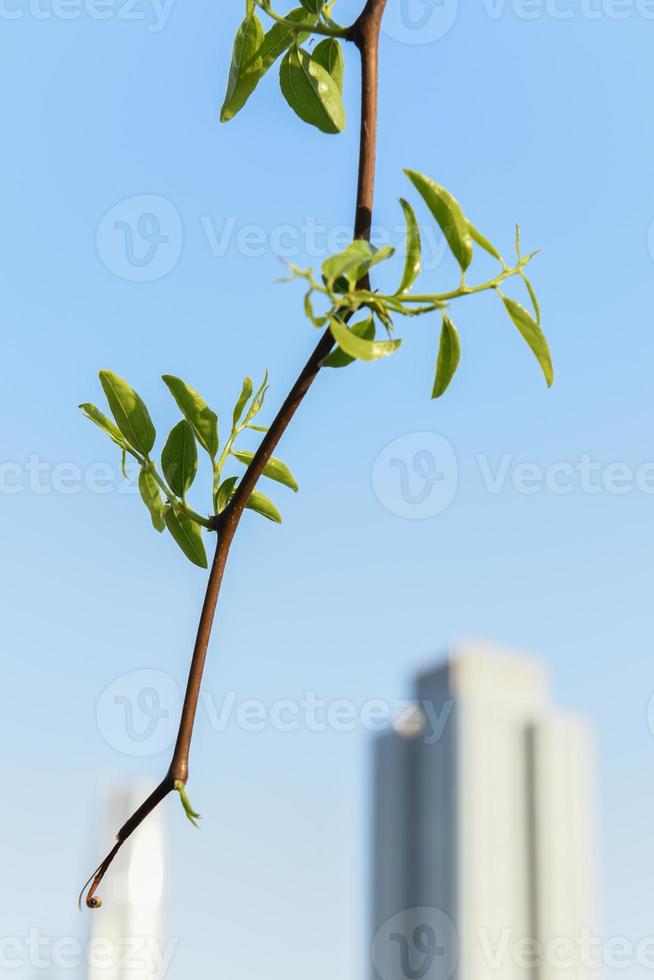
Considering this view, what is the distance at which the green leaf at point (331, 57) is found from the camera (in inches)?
19.5

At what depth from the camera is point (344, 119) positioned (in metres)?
0.47

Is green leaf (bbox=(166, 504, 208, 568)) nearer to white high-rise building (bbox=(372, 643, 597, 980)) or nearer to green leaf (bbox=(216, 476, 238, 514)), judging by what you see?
green leaf (bbox=(216, 476, 238, 514))

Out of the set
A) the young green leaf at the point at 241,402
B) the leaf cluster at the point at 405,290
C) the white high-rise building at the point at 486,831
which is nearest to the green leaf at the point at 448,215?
the leaf cluster at the point at 405,290

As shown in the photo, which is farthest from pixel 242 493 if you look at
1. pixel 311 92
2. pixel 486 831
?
pixel 486 831

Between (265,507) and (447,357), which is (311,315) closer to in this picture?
(447,357)

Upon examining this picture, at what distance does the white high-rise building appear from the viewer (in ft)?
137

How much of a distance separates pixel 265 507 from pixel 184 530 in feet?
0.18

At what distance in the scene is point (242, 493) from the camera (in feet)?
1.16

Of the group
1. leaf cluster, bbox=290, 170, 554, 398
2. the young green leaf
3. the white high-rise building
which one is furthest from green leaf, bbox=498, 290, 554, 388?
the white high-rise building

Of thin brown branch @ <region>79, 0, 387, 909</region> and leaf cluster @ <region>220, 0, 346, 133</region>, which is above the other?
leaf cluster @ <region>220, 0, 346, 133</region>

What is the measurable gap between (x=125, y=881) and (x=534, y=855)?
14.2m

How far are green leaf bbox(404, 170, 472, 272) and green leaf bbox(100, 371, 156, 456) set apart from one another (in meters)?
0.14

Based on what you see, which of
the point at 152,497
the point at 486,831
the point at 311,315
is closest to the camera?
the point at 311,315

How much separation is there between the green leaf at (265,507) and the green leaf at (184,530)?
1.9 inches
